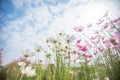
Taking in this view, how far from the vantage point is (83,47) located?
89.6 inches

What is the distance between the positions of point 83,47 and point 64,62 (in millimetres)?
518

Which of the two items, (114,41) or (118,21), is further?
(118,21)

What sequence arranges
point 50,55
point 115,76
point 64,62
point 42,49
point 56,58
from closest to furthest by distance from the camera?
point 115,76 → point 56,58 → point 64,62 → point 50,55 → point 42,49

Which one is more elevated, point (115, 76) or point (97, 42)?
point (97, 42)

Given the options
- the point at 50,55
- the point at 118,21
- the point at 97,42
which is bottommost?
the point at 50,55

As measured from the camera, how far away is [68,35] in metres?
2.06

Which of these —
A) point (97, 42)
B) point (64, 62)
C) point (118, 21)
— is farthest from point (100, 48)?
point (64, 62)

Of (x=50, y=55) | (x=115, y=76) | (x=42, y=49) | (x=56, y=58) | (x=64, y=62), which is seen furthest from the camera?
(x=42, y=49)

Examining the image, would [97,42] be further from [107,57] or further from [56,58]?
[56,58]

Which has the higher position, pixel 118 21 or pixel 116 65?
pixel 118 21

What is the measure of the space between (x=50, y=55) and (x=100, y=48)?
735 millimetres

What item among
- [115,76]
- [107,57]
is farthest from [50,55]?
[115,76]

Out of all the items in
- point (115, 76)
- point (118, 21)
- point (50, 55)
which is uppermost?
point (118, 21)

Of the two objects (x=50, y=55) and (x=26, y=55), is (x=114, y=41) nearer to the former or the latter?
(x=50, y=55)
